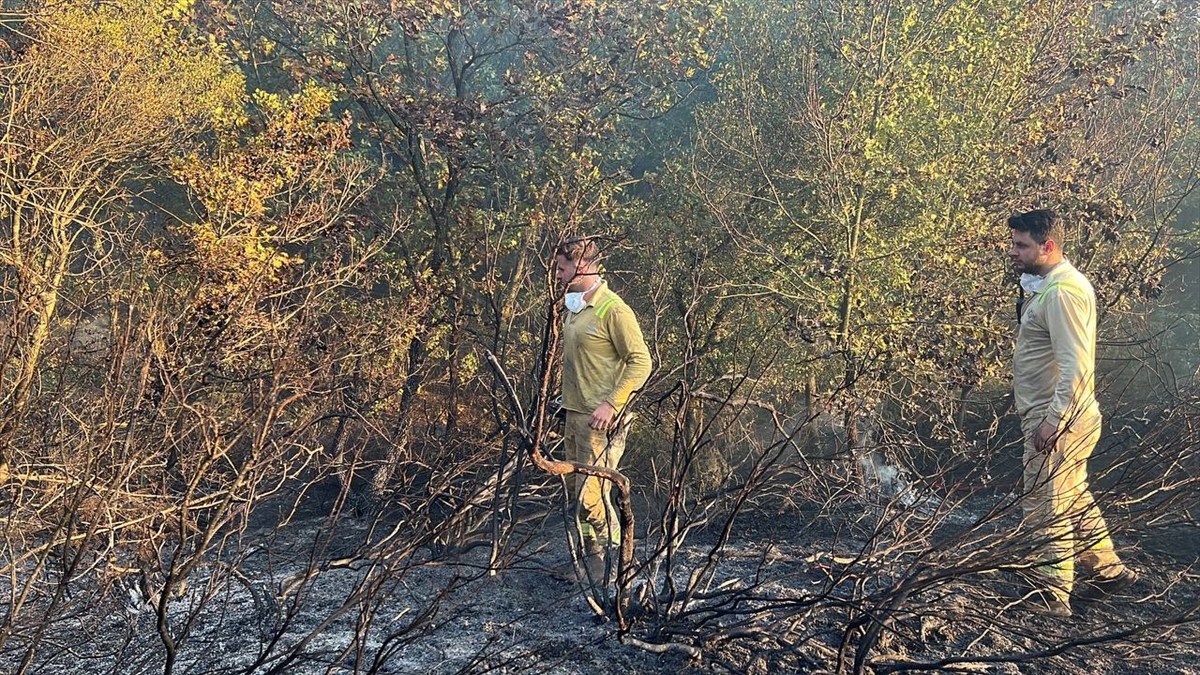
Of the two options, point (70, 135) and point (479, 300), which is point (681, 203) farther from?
point (70, 135)

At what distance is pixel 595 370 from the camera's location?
4.63m

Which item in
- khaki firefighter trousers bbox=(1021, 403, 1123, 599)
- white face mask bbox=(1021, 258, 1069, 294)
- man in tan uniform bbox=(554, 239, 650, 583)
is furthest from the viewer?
man in tan uniform bbox=(554, 239, 650, 583)

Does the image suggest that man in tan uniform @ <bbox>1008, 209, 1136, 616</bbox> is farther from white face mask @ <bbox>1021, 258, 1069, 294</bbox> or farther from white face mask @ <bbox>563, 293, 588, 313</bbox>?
white face mask @ <bbox>563, 293, 588, 313</bbox>

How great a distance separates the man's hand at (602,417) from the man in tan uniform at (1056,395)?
1.95 meters

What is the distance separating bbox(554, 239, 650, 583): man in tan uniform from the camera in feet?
14.7

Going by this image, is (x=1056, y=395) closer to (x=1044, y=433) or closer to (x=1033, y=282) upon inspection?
(x=1044, y=433)

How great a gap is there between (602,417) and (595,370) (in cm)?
36

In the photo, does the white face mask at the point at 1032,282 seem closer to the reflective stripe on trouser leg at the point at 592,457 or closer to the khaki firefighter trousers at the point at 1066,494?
the khaki firefighter trousers at the point at 1066,494

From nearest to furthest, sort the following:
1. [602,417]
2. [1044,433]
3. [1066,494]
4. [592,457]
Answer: [1066,494]
[1044,433]
[602,417]
[592,457]

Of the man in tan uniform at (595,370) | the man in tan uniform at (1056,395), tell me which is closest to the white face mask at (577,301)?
the man in tan uniform at (595,370)

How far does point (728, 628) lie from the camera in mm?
3617

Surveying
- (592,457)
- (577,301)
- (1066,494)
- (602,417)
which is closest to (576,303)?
(577,301)

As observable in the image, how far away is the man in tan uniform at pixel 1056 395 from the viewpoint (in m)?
3.94

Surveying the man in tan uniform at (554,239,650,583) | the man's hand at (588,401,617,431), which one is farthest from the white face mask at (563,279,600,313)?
the man's hand at (588,401,617,431)
